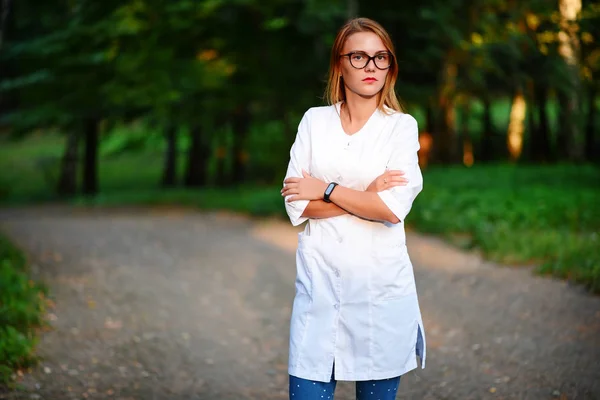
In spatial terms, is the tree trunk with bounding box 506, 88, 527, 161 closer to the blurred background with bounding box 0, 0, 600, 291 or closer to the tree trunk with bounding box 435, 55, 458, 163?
the blurred background with bounding box 0, 0, 600, 291

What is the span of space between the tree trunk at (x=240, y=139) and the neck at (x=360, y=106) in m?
19.0

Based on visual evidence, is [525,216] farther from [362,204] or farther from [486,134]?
[486,134]

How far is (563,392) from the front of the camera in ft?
17.0

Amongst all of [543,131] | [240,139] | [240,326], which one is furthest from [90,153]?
[240,326]

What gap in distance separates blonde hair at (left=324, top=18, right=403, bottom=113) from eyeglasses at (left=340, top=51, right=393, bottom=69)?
0.05 metres

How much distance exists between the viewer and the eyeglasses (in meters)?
3.24

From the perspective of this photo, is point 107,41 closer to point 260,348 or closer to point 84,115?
point 84,115

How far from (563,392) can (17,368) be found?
4.06 meters

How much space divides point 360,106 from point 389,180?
37cm

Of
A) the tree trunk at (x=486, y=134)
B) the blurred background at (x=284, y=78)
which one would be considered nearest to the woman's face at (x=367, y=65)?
the blurred background at (x=284, y=78)

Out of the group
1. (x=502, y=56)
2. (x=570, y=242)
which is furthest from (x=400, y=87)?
(x=570, y=242)

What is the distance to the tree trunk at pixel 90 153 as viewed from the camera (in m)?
23.4

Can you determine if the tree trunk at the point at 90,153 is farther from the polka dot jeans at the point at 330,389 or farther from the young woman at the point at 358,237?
the polka dot jeans at the point at 330,389

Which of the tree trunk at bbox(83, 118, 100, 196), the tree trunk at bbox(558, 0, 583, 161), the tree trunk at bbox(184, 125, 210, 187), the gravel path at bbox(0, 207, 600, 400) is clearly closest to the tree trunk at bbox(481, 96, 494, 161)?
the tree trunk at bbox(184, 125, 210, 187)
